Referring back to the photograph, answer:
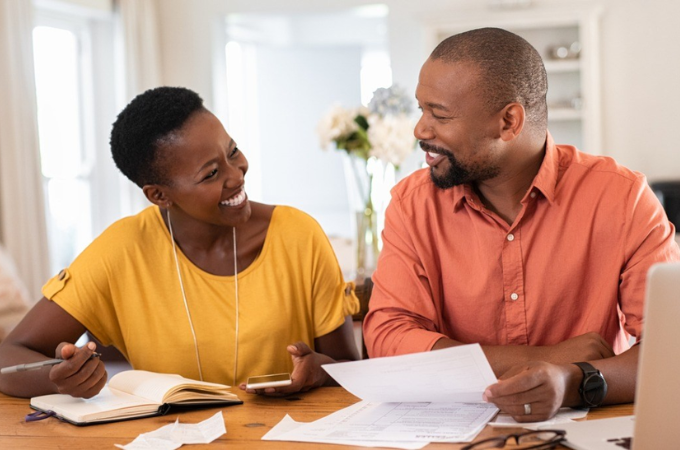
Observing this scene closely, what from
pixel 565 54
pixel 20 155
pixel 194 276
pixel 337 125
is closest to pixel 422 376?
pixel 194 276

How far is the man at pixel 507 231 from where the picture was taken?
1.69m

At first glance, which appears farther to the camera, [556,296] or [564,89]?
[564,89]

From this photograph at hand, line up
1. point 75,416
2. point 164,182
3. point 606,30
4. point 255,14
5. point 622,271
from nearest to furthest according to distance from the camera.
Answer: point 75,416
point 622,271
point 164,182
point 606,30
point 255,14

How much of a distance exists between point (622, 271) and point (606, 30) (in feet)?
16.1

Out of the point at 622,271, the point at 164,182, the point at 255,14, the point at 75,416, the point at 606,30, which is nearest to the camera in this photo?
the point at 75,416

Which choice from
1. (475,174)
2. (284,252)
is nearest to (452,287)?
(475,174)

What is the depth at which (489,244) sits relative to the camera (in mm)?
1763

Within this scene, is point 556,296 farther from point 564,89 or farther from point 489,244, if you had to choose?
point 564,89

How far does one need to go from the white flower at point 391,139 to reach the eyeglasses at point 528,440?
1.98m

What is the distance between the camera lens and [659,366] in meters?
1.04

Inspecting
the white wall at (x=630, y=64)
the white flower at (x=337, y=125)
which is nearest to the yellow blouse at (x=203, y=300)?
the white flower at (x=337, y=125)

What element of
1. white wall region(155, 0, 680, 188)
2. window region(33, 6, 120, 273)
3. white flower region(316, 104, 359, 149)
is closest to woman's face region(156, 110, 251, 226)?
white flower region(316, 104, 359, 149)

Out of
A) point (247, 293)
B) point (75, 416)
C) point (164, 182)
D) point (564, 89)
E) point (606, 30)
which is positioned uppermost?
point (606, 30)

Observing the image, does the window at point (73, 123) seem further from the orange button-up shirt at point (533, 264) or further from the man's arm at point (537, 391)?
the man's arm at point (537, 391)
